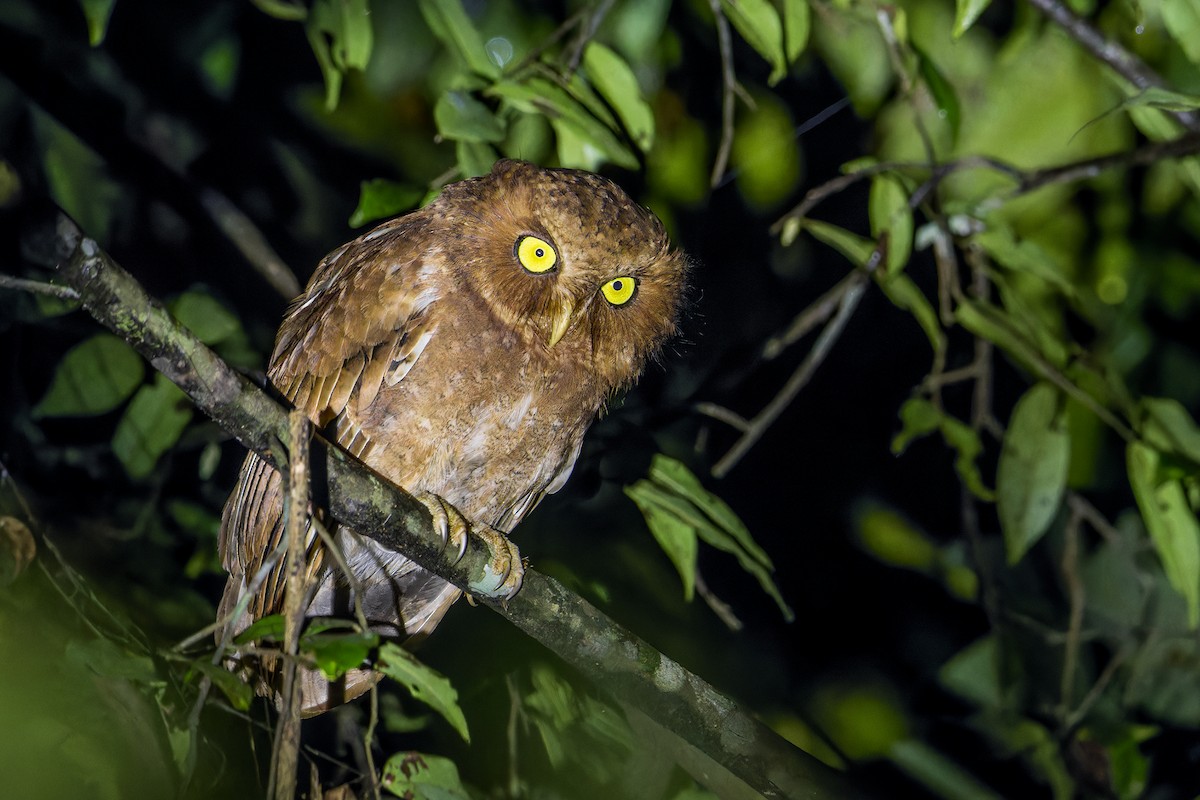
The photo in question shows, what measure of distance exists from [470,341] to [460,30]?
0.56m

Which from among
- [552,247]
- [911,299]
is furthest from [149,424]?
[911,299]

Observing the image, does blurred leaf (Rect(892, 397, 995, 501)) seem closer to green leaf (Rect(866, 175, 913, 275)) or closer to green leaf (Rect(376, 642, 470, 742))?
green leaf (Rect(866, 175, 913, 275))

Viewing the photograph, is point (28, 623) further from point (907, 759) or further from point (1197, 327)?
point (1197, 327)

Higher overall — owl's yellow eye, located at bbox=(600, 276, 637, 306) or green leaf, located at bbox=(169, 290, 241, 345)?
owl's yellow eye, located at bbox=(600, 276, 637, 306)

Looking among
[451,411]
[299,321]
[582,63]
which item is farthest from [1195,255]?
[299,321]

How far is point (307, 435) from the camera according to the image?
37.7 inches

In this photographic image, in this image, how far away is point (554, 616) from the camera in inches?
56.7

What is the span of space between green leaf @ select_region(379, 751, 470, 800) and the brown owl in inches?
11.4

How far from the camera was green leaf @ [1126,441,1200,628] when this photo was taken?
1.70 meters

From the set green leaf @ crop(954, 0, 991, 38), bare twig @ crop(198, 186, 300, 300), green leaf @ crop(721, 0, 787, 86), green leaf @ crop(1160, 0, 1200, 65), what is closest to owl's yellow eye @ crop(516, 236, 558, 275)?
green leaf @ crop(721, 0, 787, 86)

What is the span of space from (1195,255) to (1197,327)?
37 centimetres

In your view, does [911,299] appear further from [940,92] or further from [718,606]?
[718,606]

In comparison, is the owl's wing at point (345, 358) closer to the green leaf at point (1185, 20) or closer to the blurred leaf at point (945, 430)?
the blurred leaf at point (945, 430)

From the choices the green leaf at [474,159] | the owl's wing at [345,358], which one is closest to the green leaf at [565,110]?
the green leaf at [474,159]
